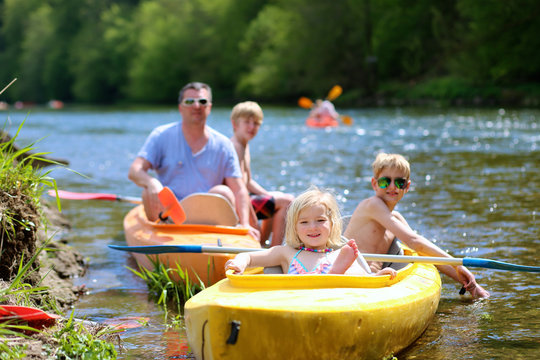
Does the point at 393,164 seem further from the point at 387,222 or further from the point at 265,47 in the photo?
the point at 265,47

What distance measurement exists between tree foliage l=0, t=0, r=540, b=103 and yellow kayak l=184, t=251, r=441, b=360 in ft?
87.2

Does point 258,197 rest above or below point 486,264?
above

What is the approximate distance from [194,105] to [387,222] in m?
1.85

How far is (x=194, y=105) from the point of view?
5293 mm

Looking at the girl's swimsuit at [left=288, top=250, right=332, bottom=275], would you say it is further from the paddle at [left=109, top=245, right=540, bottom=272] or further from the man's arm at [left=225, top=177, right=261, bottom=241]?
A: the man's arm at [left=225, top=177, right=261, bottom=241]

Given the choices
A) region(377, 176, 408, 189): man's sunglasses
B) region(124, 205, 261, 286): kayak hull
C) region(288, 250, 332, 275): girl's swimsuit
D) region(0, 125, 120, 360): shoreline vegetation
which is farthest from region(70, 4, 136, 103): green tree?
region(288, 250, 332, 275): girl's swimsuit

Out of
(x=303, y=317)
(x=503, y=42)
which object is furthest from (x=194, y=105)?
(x=503, y=42)

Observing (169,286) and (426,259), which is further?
(169,286)

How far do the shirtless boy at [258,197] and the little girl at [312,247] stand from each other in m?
1.93

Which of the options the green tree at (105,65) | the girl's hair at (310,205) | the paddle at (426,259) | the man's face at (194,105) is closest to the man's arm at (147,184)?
the man's face at (194,105)

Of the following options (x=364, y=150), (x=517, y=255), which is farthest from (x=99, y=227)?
(x=364, y=150)

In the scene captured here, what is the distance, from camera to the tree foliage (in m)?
29.2

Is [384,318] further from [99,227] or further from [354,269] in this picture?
[99,227]

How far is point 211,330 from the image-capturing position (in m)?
2.80
